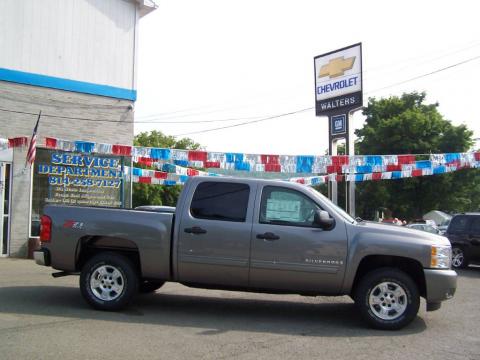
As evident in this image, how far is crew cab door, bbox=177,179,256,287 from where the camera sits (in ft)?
23.1

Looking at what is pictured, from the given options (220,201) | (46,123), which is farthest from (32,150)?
(220,201)

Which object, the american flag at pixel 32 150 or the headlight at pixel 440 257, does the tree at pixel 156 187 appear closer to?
the american flag at pixel 32 150

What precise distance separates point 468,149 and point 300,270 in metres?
31.5

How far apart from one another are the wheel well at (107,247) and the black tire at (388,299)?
10.4 ft

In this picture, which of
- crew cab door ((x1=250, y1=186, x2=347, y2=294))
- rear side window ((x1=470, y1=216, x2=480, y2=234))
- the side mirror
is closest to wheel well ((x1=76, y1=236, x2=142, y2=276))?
crew cab door ((x1=250, y1=186, x2=347, y2=294))

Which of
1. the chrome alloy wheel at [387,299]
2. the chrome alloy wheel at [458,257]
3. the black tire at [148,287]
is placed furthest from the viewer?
the chrome alloy wheel at [458,257]

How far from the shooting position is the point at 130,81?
16766 mm

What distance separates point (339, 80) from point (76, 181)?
11910 mm

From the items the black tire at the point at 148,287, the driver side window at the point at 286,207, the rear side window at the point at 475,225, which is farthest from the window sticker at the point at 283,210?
the rear side window at the point at 475,225

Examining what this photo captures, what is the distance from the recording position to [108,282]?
743 centimetres

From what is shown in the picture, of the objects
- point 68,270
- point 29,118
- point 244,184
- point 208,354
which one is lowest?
point 208,354

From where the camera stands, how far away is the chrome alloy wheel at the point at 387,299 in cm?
681

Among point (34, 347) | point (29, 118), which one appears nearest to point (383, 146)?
point (29, 118)

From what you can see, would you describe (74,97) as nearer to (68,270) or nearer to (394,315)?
(68,270)
